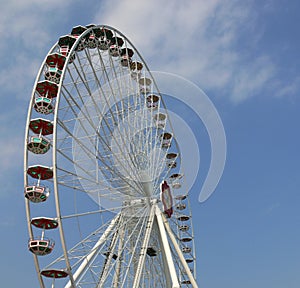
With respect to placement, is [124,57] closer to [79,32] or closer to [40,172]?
[79,32]

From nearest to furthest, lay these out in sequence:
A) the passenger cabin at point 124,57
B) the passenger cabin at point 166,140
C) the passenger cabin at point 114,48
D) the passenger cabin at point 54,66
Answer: the passenger cabin at point 54,66, the passenger cabin at point 114,48, the passenger cabin at point 124,57, the passenger cabin at point 166,140

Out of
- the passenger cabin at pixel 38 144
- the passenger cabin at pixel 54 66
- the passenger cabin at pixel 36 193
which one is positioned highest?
the passenger cabin at pixel 54 66

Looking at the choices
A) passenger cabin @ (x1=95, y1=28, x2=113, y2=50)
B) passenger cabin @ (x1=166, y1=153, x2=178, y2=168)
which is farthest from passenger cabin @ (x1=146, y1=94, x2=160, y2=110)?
passenger cabin @ (x1=95, y1=28, x2=113, y2=50)

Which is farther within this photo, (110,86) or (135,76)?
(135,76)

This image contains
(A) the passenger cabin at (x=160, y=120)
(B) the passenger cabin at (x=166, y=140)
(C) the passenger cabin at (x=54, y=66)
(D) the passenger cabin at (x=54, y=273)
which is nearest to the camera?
(D) the passenger cabin at (x=54, y=273)

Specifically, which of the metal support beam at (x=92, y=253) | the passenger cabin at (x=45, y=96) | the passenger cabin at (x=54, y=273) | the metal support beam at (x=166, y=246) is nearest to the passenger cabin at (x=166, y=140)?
the metal support beam at (x=166, y=246)

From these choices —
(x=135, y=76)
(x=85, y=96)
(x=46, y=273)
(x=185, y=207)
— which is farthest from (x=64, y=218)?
(x=185, y=207)

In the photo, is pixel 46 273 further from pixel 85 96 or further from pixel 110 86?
→ pixel 110 86

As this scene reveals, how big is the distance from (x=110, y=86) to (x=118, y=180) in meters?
4.76

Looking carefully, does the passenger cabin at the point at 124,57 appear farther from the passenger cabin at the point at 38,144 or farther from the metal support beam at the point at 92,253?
the passenger cabin at the point at 38,144

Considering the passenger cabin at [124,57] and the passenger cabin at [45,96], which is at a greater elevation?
the passenger cabin at [124,57]

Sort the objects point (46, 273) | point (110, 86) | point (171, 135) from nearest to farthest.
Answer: point (46, 273)
point (110, 86)
point (171, 135)

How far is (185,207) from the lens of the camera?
101ft

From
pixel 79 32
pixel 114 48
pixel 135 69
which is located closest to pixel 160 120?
pixel 135 69
